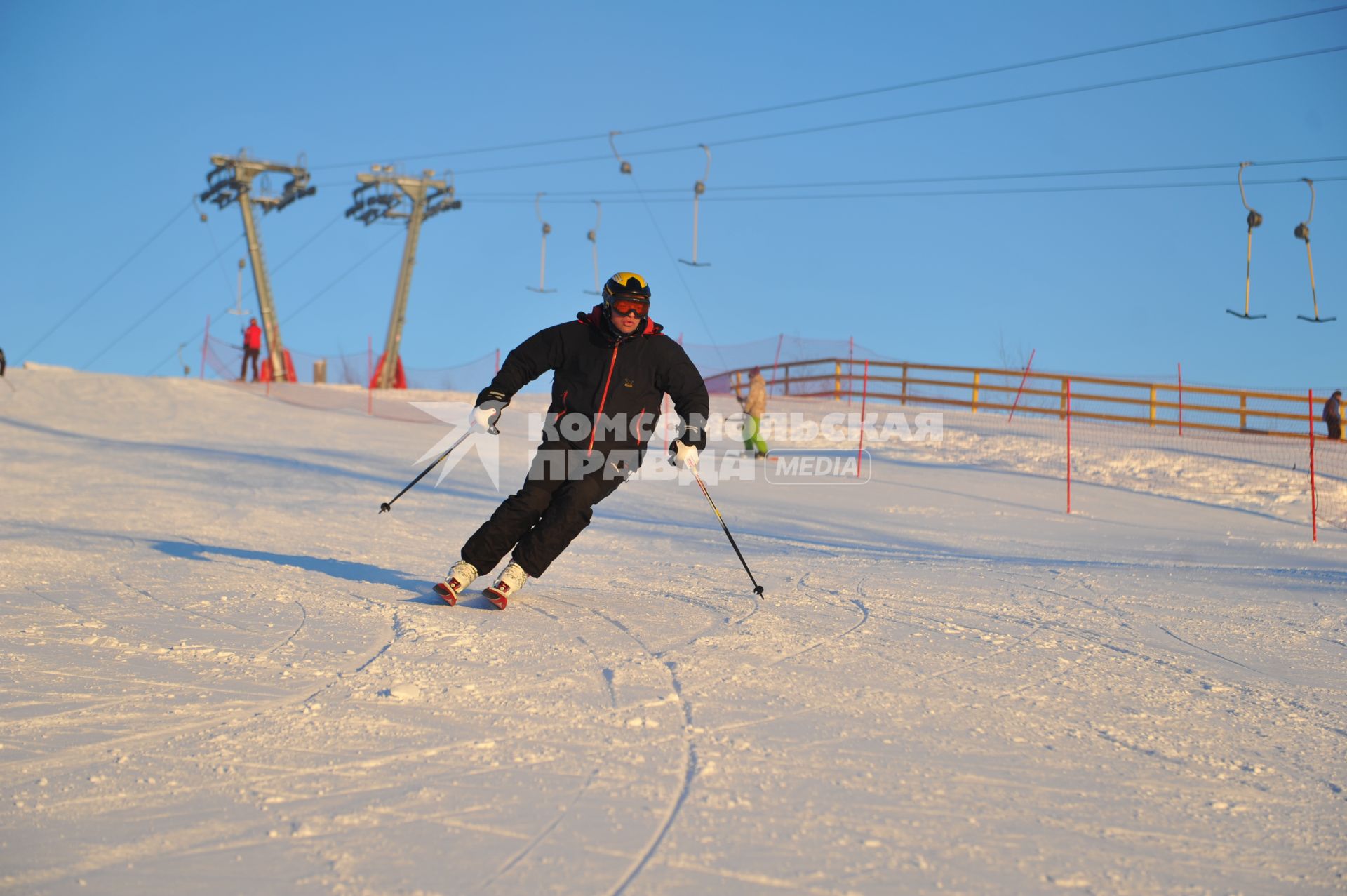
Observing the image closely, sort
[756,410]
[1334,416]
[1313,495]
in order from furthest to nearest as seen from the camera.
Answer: [1334,416]
[756,410]
[1313,495]

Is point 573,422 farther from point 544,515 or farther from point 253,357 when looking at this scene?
point 253,357

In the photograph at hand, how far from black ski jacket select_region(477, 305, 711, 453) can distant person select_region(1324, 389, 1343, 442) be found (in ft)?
68.1

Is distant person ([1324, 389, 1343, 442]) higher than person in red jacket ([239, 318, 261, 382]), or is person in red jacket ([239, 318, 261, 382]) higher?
person in red jacket ([239, 318, 261, 382])

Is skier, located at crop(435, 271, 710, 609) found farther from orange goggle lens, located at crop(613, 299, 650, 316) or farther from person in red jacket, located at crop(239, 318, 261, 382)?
person in red jacket, located at crop(239, 318, 261, 382)

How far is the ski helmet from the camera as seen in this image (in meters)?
5.64

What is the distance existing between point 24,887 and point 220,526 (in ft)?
23.8

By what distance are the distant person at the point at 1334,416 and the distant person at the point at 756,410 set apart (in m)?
12.1

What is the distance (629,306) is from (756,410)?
504 inches

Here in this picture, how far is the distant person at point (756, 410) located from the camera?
59.8 ft

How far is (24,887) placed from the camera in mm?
2471

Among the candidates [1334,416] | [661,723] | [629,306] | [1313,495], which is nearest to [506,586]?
[629,306]

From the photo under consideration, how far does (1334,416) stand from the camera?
2205 cm

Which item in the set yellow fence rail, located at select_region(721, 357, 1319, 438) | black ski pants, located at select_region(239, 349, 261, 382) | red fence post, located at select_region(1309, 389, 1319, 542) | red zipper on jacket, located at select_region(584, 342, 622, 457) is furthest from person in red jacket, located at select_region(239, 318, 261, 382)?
red zipper on jacket, located at select_region(584, 342, 622, 457)

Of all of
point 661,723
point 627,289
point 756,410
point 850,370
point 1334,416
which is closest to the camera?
point 661,723
